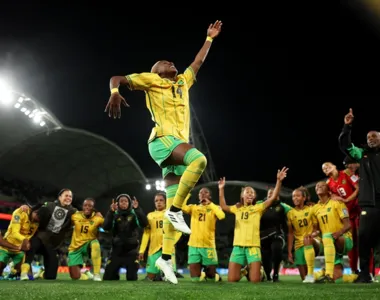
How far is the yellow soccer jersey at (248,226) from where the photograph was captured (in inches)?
361

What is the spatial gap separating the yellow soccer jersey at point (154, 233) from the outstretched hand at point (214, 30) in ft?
16.4

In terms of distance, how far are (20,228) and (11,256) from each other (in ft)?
1.94

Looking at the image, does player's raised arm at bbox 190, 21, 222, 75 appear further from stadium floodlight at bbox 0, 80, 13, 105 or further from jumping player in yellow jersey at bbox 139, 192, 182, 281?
stadium floodlight at bbox 0, 80, 13, 105

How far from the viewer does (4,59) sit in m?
32.2

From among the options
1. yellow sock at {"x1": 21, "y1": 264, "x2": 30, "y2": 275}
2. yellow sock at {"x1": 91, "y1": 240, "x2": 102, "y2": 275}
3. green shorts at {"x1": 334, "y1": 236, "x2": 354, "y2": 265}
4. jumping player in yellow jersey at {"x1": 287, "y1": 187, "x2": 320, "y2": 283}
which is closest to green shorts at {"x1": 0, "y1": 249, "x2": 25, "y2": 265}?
yellow sock at {"x1": 21, "y1": 264, "x2": 30, "y2": 275}

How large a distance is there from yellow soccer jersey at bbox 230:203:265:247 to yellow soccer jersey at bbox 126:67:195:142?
10.9 feet

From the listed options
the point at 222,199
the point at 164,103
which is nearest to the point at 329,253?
the point at 222,199

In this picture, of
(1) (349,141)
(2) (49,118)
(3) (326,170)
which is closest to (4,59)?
(2) (49,118)

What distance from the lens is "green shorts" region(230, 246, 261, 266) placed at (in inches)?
358

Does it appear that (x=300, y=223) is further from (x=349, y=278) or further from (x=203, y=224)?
(x=203, y=224)

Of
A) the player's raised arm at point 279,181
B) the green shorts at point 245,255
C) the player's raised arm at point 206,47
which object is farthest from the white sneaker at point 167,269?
the green shorts at point 245,255

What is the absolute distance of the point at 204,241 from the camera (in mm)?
10625

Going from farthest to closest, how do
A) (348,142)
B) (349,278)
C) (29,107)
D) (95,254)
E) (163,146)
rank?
(29,107), (95,254), (349,278), (348,142), (163,146)

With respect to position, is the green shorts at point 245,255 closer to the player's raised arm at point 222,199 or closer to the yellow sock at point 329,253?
the player's raised arm at point 222,199
